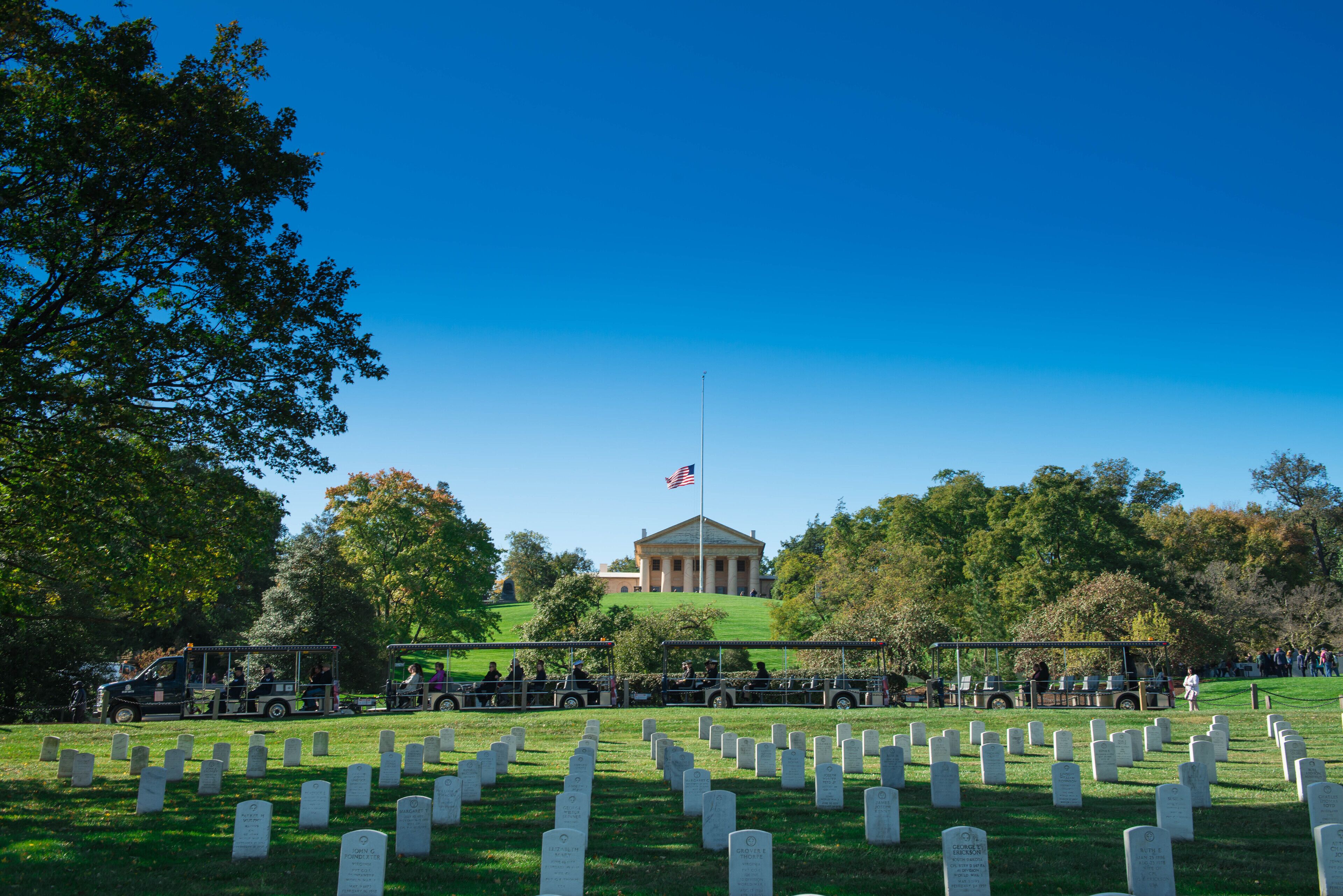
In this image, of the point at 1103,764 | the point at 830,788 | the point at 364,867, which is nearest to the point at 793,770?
the point at 830,788

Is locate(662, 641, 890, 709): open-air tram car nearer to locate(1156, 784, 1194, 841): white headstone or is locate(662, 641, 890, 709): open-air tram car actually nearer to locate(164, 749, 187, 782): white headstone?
locate(164, 749, 187, 782): white headstone

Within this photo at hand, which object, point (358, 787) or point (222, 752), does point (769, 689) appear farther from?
point (358, 787)

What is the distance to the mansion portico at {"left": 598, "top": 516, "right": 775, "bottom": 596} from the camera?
101 m

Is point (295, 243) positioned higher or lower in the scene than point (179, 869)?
higher

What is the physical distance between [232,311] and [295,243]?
1.57 meters

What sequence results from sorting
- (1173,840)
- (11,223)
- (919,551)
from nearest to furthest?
(1173,840) → (11,223) → (919,551)

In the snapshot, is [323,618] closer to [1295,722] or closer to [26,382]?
[26,382]

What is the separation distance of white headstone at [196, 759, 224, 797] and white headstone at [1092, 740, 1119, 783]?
515 inches

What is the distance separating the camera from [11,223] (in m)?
13.3

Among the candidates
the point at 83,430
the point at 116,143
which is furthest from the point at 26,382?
the point at 116,143

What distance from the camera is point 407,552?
151 feet

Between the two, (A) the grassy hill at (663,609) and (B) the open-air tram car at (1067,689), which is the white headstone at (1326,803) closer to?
(B) the open-air tram car at (1067,689)

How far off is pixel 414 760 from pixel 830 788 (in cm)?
727

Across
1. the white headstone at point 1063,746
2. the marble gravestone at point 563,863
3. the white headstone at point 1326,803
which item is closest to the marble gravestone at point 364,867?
the marble gravestone at point 563,863
